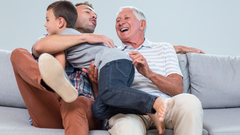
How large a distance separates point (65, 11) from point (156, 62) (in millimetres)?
712

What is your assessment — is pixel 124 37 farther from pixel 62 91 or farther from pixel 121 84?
pixel 62 91

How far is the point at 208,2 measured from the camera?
3.01 meters

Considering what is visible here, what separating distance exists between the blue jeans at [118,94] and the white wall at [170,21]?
1692mm

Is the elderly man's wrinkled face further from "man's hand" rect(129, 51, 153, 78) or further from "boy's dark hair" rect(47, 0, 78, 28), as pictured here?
"man's hand" rect(129, 51, 153, 78)

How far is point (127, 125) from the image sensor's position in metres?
1.09

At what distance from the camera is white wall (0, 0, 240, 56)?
2789 millimetres

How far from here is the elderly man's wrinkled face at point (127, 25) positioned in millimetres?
1798

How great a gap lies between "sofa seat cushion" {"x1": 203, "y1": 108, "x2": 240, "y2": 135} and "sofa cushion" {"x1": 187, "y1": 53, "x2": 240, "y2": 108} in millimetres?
82

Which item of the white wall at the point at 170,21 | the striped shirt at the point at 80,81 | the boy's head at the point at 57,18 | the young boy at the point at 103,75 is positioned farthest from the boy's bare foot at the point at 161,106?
the white wall at the point at 170,21

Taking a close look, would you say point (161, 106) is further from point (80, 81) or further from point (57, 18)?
point (57, 18)

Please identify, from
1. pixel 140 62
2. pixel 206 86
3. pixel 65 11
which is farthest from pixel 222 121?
pixel 65 11

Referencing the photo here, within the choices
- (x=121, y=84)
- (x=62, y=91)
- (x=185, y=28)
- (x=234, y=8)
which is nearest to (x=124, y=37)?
(x=121, y=84)

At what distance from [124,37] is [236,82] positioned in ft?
3.39

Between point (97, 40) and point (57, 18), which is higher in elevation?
point (57, 18)
